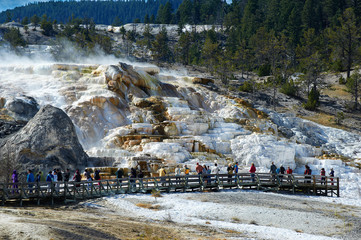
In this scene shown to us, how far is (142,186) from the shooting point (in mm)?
18469

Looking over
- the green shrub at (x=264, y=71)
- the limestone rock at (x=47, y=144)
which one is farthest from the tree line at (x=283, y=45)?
the limestone rock at (x=47, y=144)

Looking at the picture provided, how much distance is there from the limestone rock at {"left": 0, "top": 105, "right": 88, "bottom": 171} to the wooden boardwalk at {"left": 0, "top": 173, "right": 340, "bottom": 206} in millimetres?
2849

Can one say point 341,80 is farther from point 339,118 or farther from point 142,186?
point 142,186

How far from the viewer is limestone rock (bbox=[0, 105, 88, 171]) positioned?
2183cm

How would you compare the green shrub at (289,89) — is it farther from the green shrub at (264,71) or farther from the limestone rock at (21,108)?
the limestone rock at (21,108)

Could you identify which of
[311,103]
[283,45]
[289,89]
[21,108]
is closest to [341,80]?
[289,89]

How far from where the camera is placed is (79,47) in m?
69.2

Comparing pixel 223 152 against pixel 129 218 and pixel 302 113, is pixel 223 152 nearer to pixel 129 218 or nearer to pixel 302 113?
pixel 129 218

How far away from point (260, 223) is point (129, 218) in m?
4.72

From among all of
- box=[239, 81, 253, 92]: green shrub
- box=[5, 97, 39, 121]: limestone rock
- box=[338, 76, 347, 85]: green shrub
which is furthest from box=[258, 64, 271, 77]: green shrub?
box=[5, 97, 39, 121]: limestone rock

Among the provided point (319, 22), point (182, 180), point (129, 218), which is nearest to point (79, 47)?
point (319, 22)

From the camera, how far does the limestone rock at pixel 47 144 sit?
21828 mm

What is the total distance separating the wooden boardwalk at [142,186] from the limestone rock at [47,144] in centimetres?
285

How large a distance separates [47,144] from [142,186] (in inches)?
301
